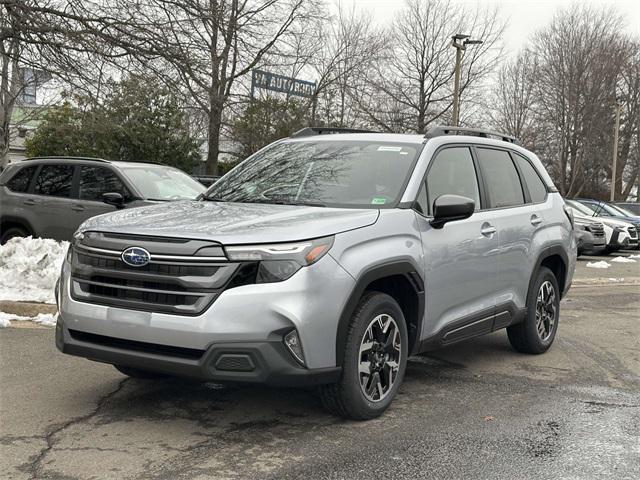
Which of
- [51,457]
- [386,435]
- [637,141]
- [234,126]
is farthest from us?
[637,141]

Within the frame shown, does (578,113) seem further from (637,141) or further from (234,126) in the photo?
(234,126)

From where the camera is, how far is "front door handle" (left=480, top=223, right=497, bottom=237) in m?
5.46

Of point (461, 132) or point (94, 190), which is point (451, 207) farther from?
point (94, 190)

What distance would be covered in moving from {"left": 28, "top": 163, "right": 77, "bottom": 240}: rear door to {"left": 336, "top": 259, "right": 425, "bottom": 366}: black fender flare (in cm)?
663

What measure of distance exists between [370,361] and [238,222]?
1144 mm

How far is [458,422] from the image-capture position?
4.58 metres

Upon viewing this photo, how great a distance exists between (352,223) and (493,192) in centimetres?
206

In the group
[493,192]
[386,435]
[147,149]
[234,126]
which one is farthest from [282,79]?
[386,435]

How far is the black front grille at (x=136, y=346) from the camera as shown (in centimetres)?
388


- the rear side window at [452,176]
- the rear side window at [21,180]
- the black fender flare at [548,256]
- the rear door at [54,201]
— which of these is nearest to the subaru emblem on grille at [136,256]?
the rear side window at [452,176]

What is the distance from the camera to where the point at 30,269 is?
8.08 meters

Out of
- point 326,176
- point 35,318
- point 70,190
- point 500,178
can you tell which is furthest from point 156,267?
point 70,190

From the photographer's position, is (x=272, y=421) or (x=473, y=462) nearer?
(x=473, y=462)

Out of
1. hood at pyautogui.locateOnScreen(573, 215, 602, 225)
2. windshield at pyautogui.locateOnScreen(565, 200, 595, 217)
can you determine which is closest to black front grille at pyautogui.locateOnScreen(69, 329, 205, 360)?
hood at pyautogui.locateOnScreen(573, 215, 602, 225)
